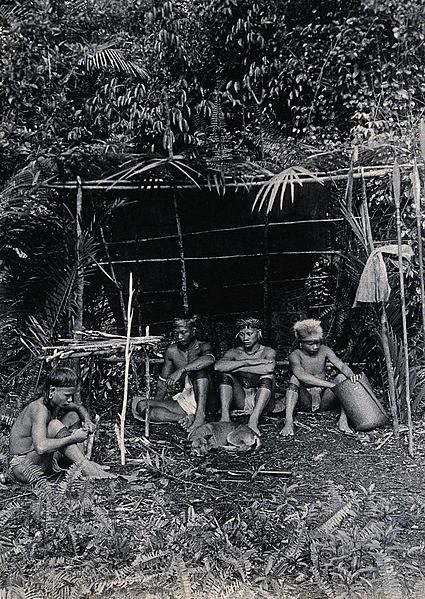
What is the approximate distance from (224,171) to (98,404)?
2598mm

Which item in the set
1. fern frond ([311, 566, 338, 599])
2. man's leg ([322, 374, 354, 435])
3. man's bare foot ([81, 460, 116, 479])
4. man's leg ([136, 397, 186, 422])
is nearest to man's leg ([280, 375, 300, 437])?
man's leg ([322, 374, 354, 435])

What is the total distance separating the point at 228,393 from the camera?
630cm

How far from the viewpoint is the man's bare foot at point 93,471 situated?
4.92m

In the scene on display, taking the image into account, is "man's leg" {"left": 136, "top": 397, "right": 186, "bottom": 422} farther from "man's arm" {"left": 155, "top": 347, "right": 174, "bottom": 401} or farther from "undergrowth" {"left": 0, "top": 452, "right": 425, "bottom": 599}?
"undergrowth" {"left": 0, "top": 452, "right": 425, "bottom": 599}

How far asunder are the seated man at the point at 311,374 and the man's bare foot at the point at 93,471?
1.71 meters

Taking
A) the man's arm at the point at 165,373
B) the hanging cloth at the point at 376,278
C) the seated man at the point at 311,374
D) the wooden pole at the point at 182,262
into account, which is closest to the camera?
the hanging cloth at the point at 376,278

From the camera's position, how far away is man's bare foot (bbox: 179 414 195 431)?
20.4 ft

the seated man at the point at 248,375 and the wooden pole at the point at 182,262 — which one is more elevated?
the wooden pole at the point at 182,262

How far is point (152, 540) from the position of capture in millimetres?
3791

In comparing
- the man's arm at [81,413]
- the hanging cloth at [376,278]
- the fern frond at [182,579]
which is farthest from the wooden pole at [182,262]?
the fern frond at [182,579]

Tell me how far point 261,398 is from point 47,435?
6.32ft

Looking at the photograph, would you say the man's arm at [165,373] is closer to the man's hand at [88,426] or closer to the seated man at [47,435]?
the man's hand at [88,426]

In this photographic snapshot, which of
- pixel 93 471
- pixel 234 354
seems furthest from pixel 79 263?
pixel 93 471

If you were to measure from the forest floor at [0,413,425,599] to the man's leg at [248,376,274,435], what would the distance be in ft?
1.32
